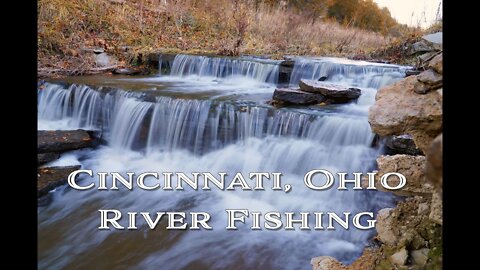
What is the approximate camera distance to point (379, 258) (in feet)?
8.46

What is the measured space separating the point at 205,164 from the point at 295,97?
1692 mm

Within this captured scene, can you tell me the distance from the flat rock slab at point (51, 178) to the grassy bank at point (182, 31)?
453 cm

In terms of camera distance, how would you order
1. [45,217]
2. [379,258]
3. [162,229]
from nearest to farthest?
[379,258] → [162,229] → [45,217]

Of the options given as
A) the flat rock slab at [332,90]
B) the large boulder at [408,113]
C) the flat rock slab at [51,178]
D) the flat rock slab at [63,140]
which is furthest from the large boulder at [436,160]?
the flat rock slab at [63,140]

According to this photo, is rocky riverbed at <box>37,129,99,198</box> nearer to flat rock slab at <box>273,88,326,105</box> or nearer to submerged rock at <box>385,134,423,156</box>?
flat rock slab at <box>273,88,326,105</box>

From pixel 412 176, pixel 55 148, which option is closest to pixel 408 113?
pixel 412 176

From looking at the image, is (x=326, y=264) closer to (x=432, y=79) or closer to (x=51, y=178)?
(x=432, y=79)

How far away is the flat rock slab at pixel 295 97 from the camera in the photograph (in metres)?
6.00

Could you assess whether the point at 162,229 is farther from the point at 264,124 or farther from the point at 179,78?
the point at 179,78

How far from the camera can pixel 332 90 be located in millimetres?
6184

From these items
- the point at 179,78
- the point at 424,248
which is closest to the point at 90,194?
the point at 424,248

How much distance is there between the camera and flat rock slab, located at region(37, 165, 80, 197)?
4.54 meters

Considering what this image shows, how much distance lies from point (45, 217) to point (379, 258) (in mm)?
3343
